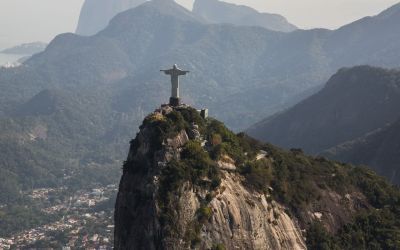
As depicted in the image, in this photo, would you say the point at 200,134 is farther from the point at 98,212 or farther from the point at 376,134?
the point at 98,212

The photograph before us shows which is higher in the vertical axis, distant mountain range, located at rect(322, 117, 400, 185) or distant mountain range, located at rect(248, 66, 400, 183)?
distant mountain range, located at rect(248, 66, 400, 183)

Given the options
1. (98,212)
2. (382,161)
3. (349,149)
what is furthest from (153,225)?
(98,212)

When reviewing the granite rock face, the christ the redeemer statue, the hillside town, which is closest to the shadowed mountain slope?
the hillside town

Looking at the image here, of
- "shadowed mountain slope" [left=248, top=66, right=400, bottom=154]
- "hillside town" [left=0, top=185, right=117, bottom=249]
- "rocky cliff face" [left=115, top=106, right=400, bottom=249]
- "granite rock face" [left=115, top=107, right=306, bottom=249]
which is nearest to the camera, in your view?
"granite rock face" [left=115, top=107, right=306, bottom=249]

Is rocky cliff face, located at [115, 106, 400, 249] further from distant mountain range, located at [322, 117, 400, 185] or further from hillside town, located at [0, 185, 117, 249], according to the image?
hillside town, located at [0, 185, 117, 249]

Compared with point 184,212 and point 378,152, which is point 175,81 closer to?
point 184,212

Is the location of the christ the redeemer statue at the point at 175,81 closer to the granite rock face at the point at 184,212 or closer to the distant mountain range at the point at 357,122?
the granite rock face at the point at 184,212

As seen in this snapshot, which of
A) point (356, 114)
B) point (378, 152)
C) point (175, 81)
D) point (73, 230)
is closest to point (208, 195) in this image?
point (175, 81)

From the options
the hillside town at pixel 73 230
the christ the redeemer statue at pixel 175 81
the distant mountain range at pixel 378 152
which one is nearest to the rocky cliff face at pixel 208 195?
the christ the redeemer statue at pixel 175 81
